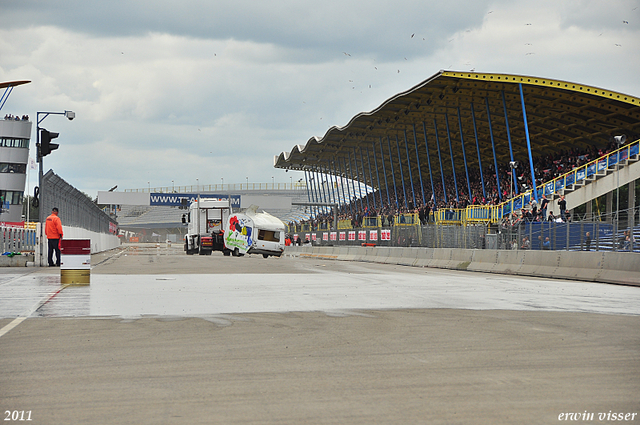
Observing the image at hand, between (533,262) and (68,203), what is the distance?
20.4 m

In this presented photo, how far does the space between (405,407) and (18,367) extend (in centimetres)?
337

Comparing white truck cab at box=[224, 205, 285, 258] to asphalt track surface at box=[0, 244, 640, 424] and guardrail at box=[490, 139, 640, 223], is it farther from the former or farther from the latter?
asphalt track surface at box=[0, 244, 640, 424]

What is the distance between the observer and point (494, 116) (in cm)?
5181

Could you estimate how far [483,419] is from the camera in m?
4.48

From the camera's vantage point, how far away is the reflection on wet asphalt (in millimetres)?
10438

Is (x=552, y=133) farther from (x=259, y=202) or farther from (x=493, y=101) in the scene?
(x=259, y=202)

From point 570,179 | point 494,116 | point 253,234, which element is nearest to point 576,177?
point 570,179

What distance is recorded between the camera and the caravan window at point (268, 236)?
1684 inches

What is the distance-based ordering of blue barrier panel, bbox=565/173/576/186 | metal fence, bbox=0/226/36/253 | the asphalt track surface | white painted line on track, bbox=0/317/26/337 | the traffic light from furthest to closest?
blue barrier panel, bbox=565/173/576/186 → metal fence, bbox=0/226/36/253 → the traffic light → white painted line on track, bbox=0/317/26/337 → the asphalt track surface

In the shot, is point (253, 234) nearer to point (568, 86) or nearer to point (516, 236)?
point (568, 86)

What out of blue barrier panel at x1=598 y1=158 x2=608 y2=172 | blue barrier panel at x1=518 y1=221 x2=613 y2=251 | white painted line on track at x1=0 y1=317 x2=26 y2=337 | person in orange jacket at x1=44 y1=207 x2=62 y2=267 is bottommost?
white painted line on track at x1=0 y1=317 x2=26 y2=337

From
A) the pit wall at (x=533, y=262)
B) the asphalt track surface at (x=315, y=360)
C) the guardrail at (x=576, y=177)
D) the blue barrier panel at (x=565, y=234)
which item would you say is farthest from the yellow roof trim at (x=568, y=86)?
the asphalt track surface at (x=315, y=360)

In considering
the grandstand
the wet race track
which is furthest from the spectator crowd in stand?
the wet race track

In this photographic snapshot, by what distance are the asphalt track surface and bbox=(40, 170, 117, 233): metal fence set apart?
14659 mm
